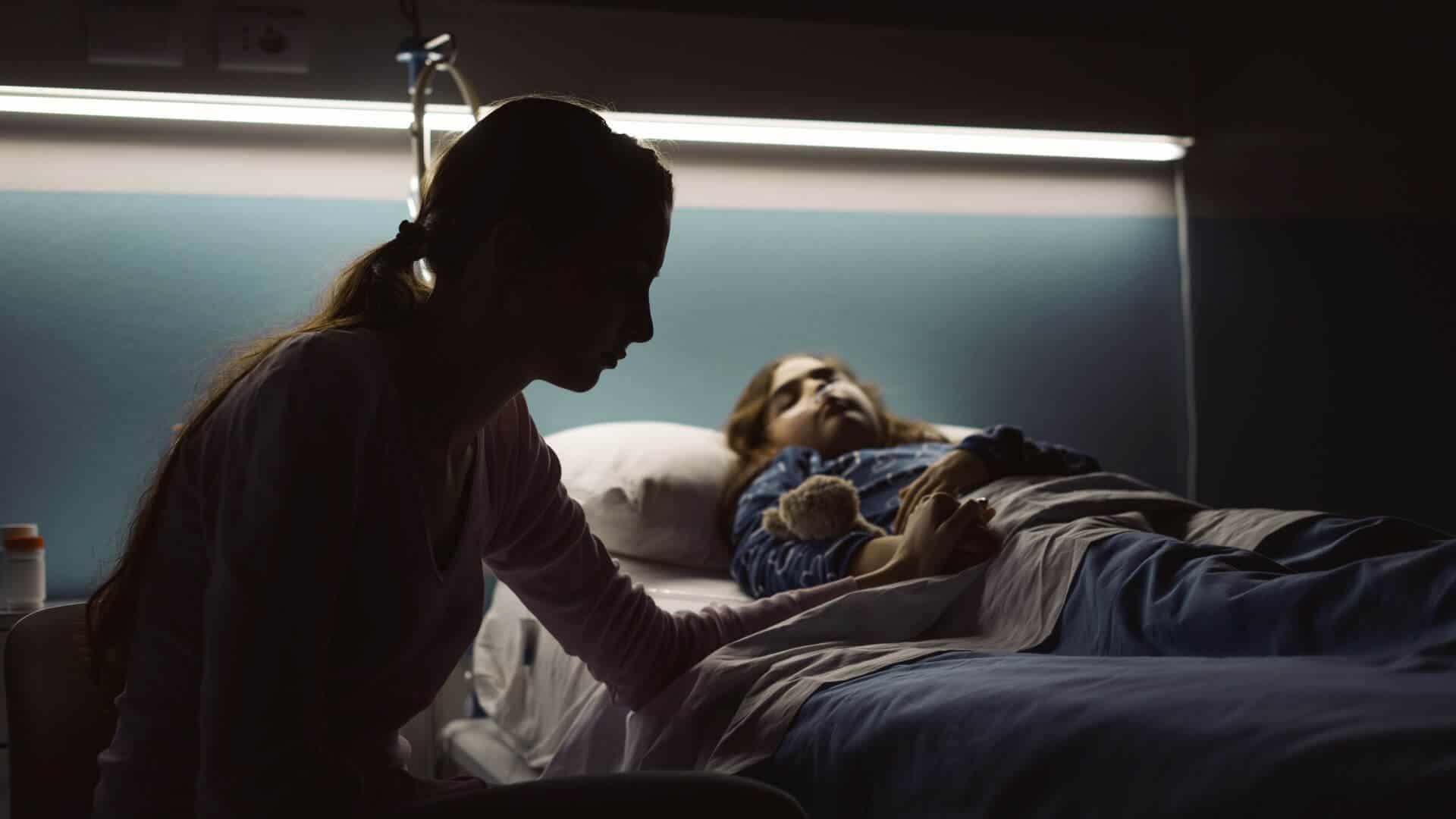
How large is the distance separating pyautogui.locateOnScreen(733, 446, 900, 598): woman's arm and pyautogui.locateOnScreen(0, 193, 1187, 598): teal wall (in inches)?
21.8

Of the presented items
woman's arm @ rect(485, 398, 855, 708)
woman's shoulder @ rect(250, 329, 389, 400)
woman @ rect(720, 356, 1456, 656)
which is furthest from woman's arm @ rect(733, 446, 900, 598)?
woman's shoulder @ rect(250, 329, 389, 400)

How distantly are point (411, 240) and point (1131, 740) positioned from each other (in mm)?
644

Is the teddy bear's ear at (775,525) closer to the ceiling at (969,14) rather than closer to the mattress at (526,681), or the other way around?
the mattress at (526,681)

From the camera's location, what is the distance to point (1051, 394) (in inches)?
117

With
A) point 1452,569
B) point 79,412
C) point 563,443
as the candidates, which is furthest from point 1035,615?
point 79,412

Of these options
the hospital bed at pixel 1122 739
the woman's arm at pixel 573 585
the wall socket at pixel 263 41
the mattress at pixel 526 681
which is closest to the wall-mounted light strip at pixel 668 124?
the wall socket at pixel 263 41

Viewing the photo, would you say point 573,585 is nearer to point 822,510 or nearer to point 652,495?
point 822,510

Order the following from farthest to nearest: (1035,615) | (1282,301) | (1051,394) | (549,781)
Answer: (1051,394) < (1282,301) < (1035,615) < (549,781)

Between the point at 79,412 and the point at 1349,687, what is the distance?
7.25ft

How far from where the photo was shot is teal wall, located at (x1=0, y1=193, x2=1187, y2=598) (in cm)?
Result: 233

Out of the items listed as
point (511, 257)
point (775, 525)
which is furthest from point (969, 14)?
point (511, 257)

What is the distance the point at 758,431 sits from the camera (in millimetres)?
2480

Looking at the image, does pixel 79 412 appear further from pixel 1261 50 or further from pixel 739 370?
pixel 1261 50

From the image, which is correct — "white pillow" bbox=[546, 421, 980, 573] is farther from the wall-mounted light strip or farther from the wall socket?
the wall socket
